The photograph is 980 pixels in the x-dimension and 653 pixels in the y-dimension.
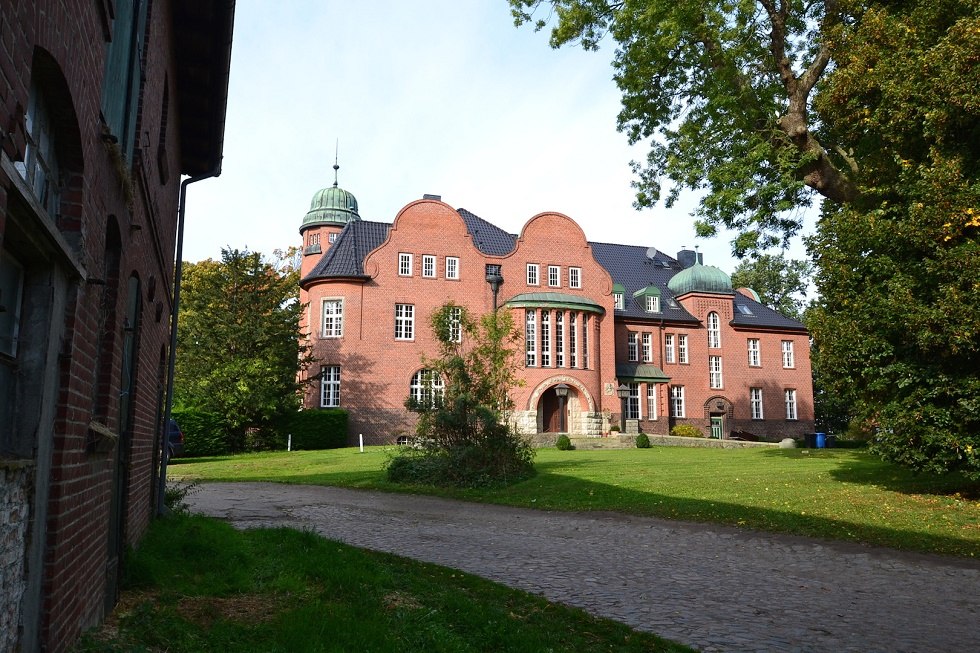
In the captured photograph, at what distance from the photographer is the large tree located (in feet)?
97.9

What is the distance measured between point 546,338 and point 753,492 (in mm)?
25074

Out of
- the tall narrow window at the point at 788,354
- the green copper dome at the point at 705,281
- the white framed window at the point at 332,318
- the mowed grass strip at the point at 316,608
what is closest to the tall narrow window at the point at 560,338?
the white framed window at the point at 332,318

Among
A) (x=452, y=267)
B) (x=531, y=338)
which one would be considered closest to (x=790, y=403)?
(x=531, y=338)

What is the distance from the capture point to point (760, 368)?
48531 mm

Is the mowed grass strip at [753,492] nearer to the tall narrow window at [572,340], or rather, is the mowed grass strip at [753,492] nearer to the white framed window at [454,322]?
the white framed window at [454,322]

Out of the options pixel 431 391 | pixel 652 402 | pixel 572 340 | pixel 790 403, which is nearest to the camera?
pixel 431 391

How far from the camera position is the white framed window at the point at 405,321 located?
126ft

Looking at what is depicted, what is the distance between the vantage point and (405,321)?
3875 centimetres

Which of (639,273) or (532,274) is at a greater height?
(639,273)

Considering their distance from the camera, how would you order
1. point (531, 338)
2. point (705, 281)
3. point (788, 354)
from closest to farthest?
point (531, 338), point (705, 281), point (788, 354)

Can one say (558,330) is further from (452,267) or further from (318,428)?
(318,428)

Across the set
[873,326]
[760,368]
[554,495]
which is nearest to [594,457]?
[554,495]

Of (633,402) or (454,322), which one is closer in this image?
(454,322)

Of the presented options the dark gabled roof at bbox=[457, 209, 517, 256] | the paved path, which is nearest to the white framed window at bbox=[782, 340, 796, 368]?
the dark gabled roof at bbox=[457, 209, 517, 256]
